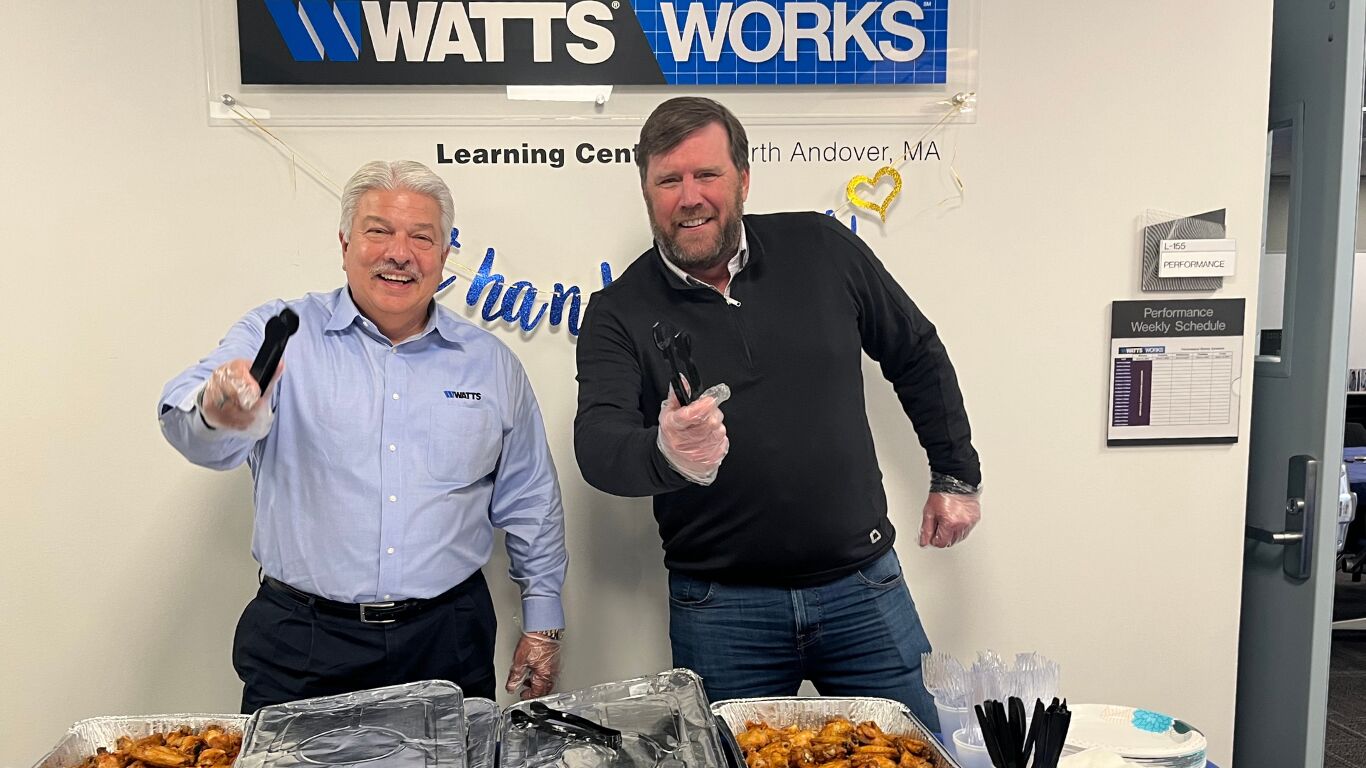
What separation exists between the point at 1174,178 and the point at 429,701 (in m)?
2.16

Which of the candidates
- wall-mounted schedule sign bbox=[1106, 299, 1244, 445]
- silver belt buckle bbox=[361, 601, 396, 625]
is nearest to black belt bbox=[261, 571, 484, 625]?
silver belt buckle bbox=[361, 601, 396, 625]

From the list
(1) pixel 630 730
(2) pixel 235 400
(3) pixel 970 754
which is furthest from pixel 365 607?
(3) pixel 970 754

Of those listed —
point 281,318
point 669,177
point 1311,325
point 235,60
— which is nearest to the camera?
point 281,318

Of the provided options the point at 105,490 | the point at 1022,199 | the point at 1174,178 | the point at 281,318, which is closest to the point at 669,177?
the point at 281,318

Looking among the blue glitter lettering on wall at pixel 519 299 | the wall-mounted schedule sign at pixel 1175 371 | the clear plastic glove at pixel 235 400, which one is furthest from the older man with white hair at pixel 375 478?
the wall-mounted schedule sign at pixel 1175 371

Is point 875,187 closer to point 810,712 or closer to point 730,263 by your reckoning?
point 730,263

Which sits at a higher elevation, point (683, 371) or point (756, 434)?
point (683, 371)

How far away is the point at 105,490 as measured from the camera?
7.32ft

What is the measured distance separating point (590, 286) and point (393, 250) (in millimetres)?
588

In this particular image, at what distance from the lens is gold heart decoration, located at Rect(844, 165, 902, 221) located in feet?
A: 7.50

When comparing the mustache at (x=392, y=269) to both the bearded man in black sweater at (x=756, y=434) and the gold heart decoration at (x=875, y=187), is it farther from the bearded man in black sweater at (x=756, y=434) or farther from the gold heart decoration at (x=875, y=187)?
the gold heart decoration at (x=875, y=187)

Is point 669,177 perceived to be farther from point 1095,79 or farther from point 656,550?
point 1095,79

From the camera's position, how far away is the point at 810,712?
1.44 meters

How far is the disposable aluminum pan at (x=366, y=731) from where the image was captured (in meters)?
1.15
